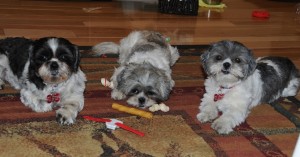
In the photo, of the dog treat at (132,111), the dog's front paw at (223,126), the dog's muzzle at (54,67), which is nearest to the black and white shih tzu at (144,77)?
the dog treat at (132,111)

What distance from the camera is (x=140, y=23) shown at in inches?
273

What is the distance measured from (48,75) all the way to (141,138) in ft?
3.13

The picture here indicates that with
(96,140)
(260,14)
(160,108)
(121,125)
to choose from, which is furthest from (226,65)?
(260,14)

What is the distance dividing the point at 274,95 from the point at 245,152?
3.67 ft

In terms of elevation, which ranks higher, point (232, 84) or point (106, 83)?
point (232, 84)

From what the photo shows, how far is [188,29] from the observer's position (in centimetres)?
681

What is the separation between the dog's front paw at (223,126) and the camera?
3.63 m

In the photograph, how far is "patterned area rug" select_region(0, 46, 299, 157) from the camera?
3277 mm

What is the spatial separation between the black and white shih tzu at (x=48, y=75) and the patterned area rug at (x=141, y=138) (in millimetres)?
100

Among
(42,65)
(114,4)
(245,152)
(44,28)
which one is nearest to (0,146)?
(42,65)

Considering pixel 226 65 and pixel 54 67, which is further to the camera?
pixel 226 65

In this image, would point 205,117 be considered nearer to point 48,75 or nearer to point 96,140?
point 96,140

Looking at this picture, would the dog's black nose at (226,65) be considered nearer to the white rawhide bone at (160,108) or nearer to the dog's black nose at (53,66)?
the white rawhide bone at (160,108)

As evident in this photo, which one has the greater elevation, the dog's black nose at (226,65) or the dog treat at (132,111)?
the dog's black nose at (226,65)
